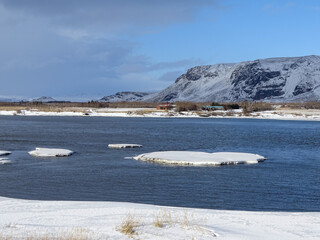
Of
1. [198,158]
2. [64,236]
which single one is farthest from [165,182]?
[64,236]

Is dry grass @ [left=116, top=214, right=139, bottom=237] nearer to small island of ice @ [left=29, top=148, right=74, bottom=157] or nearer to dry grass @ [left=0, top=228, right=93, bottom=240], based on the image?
dry grass @ [left=0, top=228, right=93, bottom=240]

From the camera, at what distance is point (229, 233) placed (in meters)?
11.2

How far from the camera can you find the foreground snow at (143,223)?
10867 mm

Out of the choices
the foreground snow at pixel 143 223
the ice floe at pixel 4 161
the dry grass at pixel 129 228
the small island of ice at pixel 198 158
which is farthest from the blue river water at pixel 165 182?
the dry grass at pixel 129 228

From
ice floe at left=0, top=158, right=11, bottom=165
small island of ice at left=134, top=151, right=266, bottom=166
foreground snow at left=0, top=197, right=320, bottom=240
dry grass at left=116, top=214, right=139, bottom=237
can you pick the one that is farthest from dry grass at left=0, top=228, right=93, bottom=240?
ice floe at left=0, top=158, right=11, bottom=165

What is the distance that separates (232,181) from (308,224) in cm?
1029

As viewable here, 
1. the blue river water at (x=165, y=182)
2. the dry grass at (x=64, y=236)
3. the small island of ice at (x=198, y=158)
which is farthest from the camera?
the small island of ice at (x=198, y=158)

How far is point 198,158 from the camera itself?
30.9 m

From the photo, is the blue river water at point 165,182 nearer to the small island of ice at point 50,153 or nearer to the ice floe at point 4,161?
the ice floe at point 4,161

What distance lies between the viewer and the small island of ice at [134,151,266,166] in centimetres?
2945

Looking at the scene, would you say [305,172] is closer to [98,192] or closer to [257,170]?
[257,170]

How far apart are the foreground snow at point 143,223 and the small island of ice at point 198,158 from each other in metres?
14.1

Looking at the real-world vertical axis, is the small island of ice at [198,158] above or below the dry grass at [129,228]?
below

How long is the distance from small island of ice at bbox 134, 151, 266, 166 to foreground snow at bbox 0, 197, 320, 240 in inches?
556
